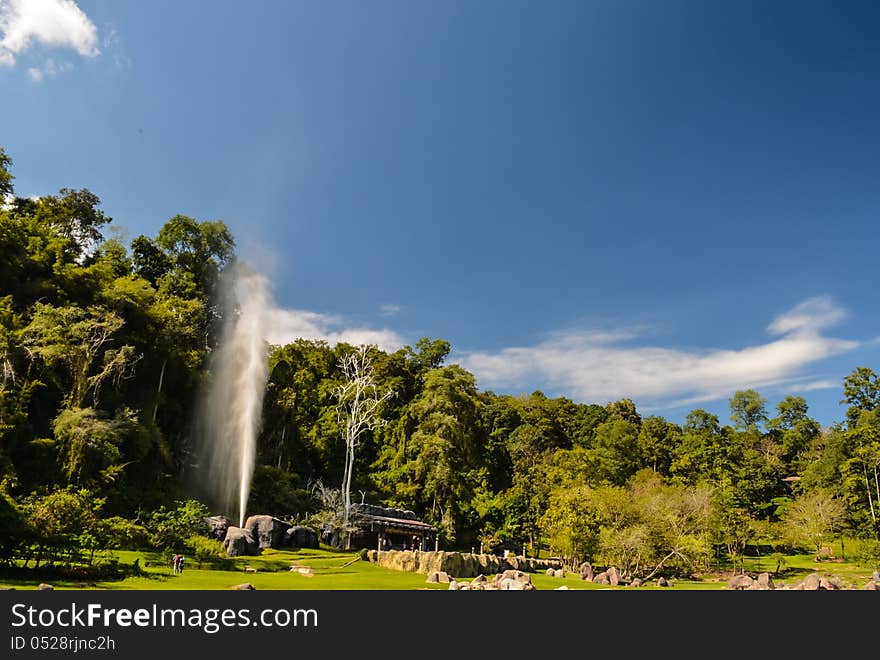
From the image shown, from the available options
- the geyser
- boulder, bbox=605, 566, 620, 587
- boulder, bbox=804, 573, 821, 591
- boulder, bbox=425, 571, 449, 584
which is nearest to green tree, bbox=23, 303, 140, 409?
the geyser

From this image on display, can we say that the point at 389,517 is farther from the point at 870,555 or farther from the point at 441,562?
the point at 870,555

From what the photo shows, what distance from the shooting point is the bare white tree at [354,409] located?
134 ft

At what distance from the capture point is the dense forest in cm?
2678

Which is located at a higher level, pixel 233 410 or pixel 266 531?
pixel 233 410

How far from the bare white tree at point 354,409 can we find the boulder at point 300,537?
2.60 m

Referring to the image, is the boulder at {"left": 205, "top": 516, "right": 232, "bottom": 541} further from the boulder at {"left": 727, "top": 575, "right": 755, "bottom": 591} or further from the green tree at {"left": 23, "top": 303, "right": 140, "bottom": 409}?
the boulder at {"left": 727, "top": 575, "right": 755, "bottom": 591}

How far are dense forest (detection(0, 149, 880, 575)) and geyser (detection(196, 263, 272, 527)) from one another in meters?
1.21

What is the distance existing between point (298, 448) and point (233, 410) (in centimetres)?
1064

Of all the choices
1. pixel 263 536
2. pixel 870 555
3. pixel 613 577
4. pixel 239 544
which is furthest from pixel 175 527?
pixel 870 555

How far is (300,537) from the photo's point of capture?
32.0 metres

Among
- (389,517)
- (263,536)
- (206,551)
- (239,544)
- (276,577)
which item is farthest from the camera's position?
(389,517)

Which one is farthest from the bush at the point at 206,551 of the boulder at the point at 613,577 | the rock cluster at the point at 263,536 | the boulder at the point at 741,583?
the boulder at the point at 741,583

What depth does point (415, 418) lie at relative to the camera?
5159 centimetres
